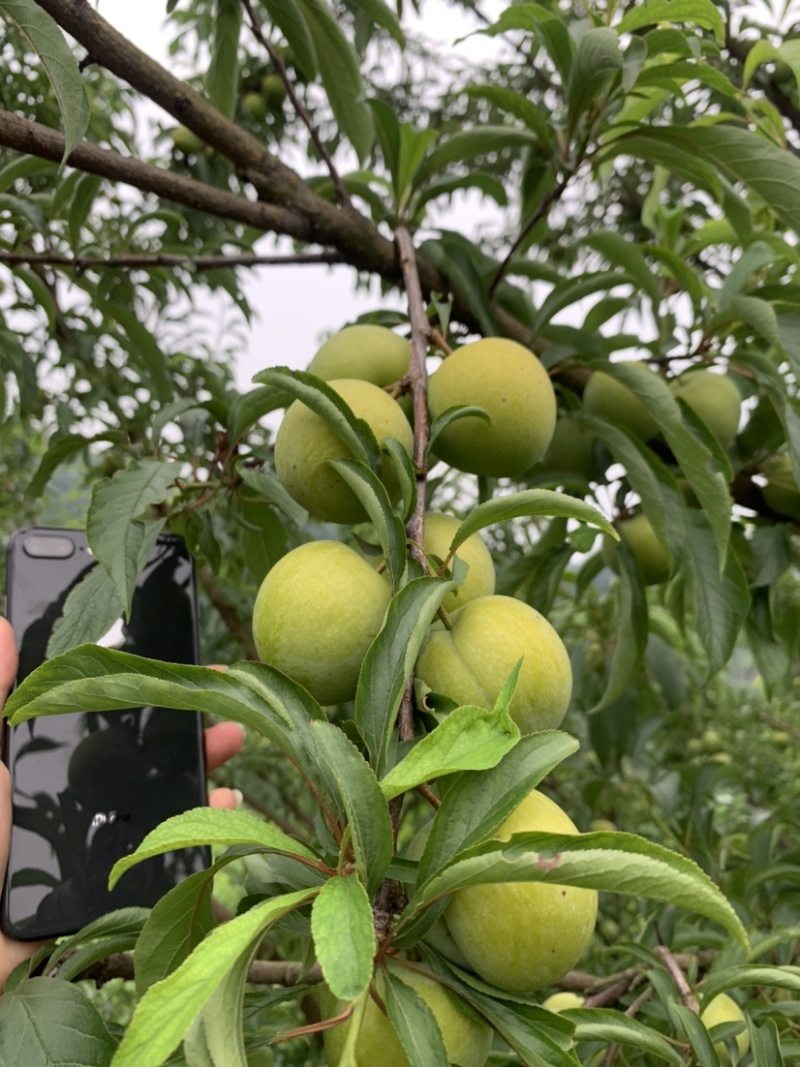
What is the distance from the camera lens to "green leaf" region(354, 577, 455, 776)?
1.54 feet

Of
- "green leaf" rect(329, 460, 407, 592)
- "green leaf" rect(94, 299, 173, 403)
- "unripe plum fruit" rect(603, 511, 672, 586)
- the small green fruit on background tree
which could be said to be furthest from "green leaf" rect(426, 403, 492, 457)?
"green leaf" rect(94, 299, 173, 403)

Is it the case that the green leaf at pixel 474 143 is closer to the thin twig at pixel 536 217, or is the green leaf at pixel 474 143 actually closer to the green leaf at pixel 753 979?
the thin twig at pixel 536 217

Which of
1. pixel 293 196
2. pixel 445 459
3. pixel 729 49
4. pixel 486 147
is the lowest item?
pixel 445 459

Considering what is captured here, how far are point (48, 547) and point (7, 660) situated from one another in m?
0.17

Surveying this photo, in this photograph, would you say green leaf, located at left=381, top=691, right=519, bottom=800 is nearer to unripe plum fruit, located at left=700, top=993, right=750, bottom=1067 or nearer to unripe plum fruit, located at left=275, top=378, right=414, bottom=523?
unripe plum fruit, located at left=275, top=378, right=414, bottom=523

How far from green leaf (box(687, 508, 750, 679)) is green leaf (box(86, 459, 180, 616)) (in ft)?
2.10

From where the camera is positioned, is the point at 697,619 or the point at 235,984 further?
the point at 697,619

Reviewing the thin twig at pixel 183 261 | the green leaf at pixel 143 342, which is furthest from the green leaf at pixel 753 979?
the green leaf at pixel 143 342

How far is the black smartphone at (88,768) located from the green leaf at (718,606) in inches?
24.2

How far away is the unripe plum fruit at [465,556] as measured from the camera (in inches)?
25.2

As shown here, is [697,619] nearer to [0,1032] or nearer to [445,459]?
[445,459]

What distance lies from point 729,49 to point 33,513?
1954mm

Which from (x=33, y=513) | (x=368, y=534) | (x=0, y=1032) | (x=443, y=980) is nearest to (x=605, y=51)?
(x=443, y=980)

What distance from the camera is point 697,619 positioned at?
985mm
